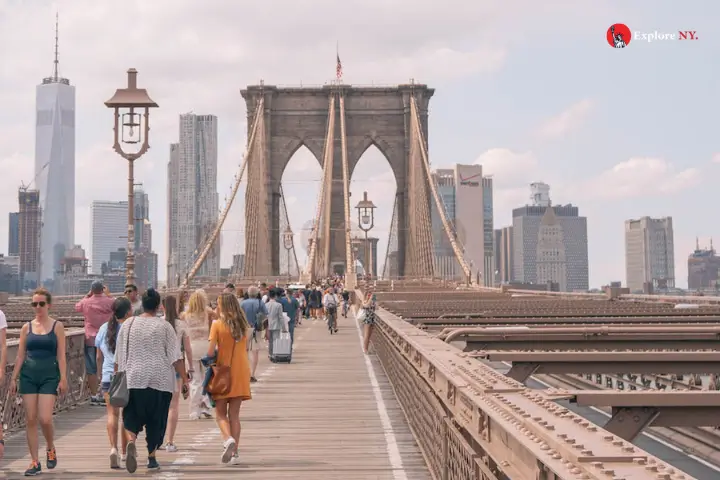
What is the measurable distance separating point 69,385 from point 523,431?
1043 cm

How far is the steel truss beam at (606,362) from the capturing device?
10.1 meters

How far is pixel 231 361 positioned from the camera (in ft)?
30.1

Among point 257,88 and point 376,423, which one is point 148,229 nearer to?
point 257,88

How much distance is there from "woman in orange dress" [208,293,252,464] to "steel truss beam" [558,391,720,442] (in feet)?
13.5

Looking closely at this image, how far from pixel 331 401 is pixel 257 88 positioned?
73298 mm

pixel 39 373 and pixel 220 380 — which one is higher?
pixel 39 373

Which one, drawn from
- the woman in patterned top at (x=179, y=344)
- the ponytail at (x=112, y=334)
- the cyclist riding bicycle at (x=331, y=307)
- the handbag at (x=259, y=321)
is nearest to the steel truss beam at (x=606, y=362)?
the woman in patterned top at (x=179, y=344)

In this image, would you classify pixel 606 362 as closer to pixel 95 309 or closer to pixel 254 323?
pixel 95 309

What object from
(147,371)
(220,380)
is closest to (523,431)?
(147,371)

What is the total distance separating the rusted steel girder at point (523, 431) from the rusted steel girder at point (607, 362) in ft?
7.66

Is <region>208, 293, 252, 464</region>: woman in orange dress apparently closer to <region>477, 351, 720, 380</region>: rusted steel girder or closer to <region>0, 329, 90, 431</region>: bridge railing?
<region>477, 351, 720, 380</region>: rusted steel girder

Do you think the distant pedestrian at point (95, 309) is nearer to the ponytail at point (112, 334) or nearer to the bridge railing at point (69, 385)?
the bridge railing at point (69, 385)

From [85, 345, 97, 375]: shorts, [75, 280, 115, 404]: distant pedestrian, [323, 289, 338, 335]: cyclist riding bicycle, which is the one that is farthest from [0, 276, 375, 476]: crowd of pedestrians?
[323, 289, 338, 335]: cyclist riding bicycle

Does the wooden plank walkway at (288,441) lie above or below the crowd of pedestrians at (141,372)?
below
